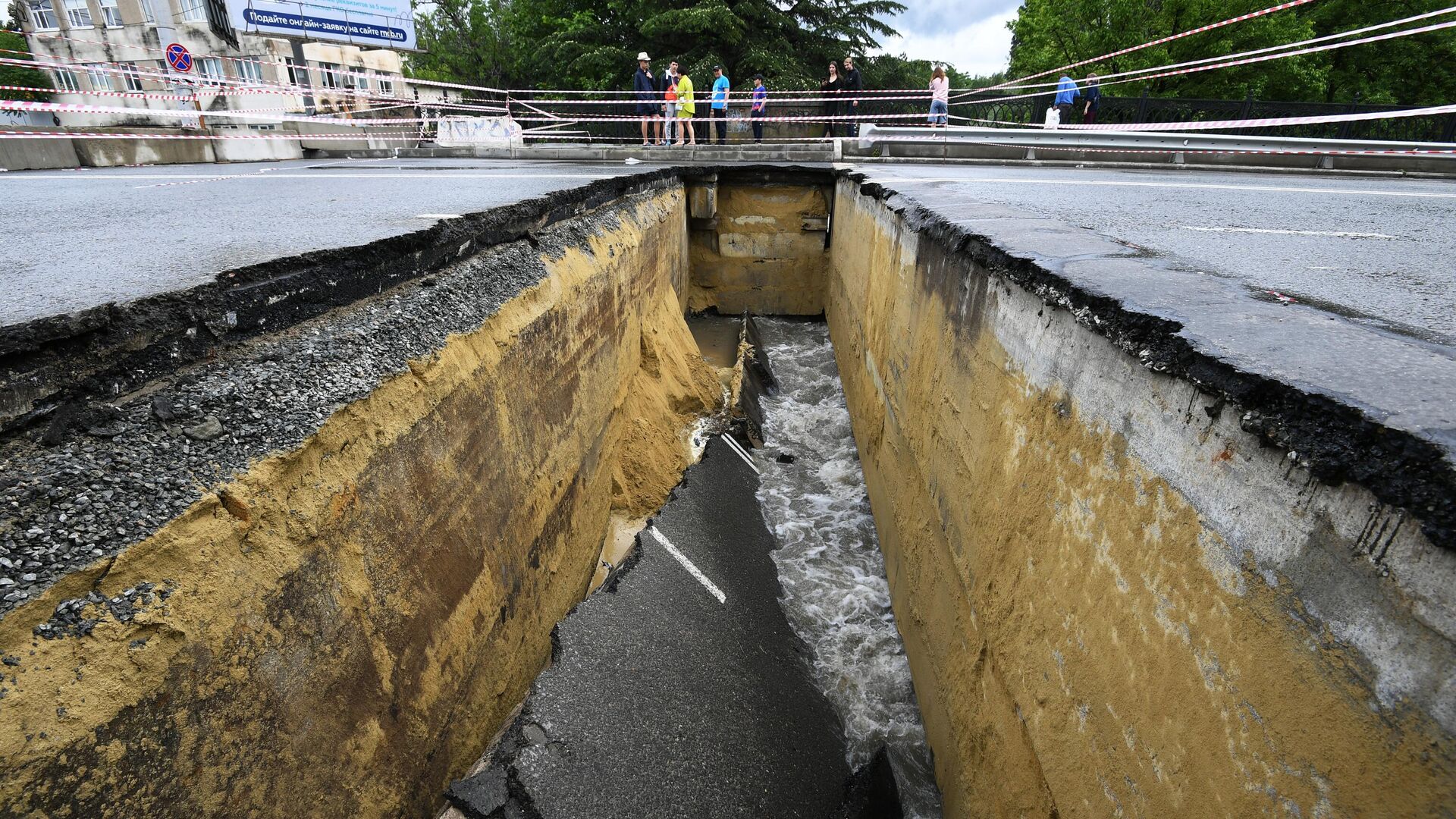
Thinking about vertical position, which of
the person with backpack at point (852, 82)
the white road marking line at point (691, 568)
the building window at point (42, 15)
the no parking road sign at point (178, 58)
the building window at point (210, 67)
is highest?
the building window at point (42, 15)

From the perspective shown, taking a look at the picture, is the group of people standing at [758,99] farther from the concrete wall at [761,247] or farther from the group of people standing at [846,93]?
the concrete wall at [761,247]

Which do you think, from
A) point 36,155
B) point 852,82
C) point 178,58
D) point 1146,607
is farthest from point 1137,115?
point 178,58

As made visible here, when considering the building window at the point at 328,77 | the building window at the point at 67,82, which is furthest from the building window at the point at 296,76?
the building window at the point at 67,82

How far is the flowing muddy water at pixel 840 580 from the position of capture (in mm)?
3383

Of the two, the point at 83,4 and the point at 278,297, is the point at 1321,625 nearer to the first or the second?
the point at 278,297

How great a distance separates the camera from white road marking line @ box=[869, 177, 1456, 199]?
6345mm

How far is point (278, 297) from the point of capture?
2049 millimetres

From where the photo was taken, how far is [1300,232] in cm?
371

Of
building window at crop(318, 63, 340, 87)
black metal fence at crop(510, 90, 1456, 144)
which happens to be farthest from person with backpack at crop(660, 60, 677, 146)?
building window at crop(318, 63, 340, 87)

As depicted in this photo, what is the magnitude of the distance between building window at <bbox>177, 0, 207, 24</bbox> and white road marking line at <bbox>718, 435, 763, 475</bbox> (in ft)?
93.5

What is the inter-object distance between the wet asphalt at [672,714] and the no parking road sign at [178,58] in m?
18.0

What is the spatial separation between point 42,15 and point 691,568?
40897mm

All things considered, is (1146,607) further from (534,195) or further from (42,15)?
(42,15)

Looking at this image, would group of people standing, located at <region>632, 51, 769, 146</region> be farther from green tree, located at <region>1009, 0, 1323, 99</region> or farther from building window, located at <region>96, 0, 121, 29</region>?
building window, located at <region>96, 0, 121, 29</region>
